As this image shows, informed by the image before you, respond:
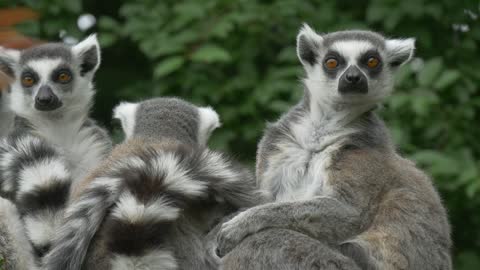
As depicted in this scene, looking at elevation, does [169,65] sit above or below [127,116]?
below

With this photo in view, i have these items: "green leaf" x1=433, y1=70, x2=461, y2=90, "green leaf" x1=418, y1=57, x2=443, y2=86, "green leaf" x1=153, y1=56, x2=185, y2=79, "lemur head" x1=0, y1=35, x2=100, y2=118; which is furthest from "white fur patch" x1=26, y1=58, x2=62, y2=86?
"green leaf" x1=433, y1=70, x2=461, y2=90

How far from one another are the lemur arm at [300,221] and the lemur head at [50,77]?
6.80ft

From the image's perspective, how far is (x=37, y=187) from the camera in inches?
189

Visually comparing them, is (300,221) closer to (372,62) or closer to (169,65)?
(372,62)

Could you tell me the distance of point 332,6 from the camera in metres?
8.55

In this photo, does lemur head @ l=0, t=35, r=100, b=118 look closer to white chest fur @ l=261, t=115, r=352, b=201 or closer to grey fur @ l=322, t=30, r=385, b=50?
white chest fur @ l=261, t=115, r=352, b=201

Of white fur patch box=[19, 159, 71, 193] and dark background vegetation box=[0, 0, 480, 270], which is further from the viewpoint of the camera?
dark background vegetation box=[0, 0, 480, 270]

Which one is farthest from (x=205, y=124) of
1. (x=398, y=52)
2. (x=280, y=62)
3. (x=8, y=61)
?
(x=280, y=62)

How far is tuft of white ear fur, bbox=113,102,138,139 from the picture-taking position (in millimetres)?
5281

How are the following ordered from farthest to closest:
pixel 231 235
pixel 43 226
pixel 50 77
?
pixel 50 77
pixel 43 226
pixel 231 235

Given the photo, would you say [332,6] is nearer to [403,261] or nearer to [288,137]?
[288,137]

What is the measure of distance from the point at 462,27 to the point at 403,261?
4580mm

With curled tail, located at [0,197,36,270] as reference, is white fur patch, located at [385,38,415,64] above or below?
above

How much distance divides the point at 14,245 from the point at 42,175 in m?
0.43
